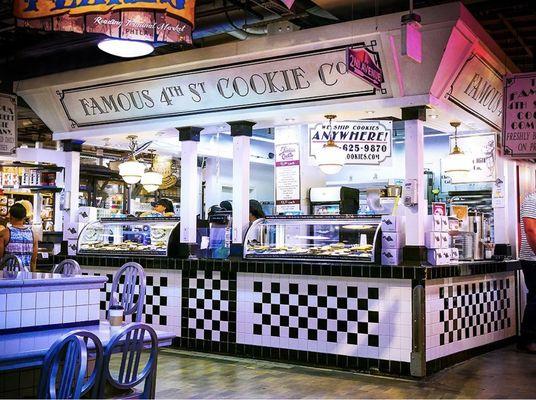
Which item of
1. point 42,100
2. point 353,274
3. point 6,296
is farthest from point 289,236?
point 42,100

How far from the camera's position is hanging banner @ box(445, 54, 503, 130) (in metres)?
6.85

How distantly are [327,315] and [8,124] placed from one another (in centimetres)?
580

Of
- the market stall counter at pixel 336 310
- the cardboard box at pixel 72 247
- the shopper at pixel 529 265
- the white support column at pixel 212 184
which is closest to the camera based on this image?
the market stall counter at pixel 336 310

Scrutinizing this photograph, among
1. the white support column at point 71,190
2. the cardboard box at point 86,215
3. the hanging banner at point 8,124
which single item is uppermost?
the hanging banner at point 8,124

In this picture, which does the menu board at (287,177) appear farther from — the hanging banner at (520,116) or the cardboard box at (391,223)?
the cardboard box at (391,223)

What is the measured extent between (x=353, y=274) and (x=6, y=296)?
3.69 meters

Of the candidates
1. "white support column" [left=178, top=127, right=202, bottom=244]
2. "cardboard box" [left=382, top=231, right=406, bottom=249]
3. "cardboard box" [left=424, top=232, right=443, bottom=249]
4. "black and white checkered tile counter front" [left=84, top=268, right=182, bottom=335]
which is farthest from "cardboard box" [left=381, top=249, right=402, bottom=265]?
"black and white checkered tile counter front" [left=84, top=268, right=182, bottom=335]

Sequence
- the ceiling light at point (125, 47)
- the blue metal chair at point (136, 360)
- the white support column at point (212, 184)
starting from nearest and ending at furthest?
the blue metal chair at point (136, 360) < the ceiling light at point (125, 47) < the white support column at point (212, 184)

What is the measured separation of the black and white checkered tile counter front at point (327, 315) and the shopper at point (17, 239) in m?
2.70

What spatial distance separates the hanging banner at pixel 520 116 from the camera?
25.1ft

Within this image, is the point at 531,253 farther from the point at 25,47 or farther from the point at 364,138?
the point at 25,47

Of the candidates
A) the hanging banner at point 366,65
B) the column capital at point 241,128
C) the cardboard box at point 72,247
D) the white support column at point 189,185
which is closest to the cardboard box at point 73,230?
the cardboard box at point 72,247

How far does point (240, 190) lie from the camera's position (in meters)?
7.56

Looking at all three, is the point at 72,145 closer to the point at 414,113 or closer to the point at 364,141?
the point at 364,141
